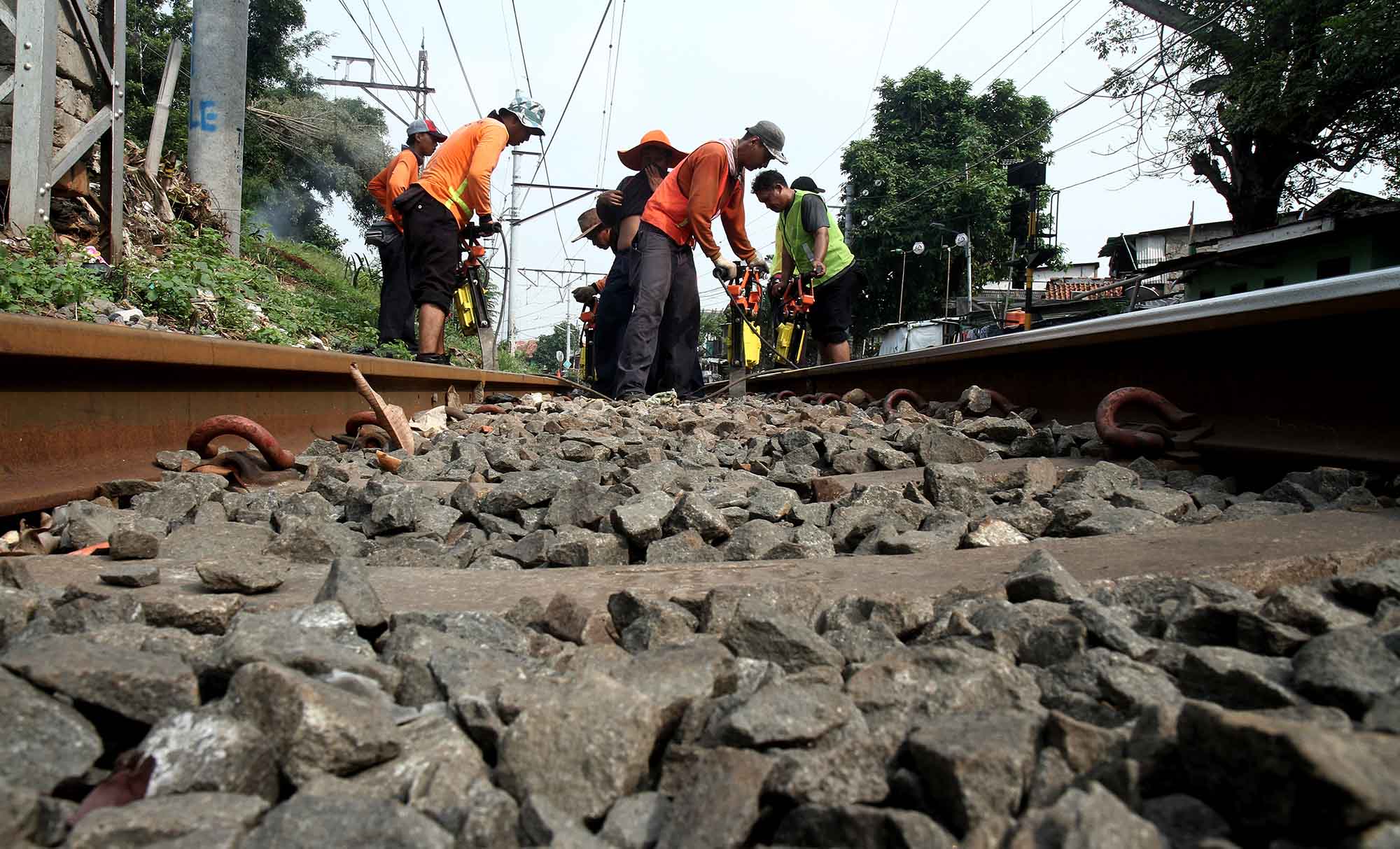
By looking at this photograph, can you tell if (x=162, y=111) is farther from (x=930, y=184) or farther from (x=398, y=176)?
(x=930, y=184)

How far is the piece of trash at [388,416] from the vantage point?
10.8 feet

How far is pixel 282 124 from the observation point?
79.7 feet

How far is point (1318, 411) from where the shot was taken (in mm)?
2463

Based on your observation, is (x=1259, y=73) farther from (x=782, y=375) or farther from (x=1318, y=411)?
(x=1318, y=411)

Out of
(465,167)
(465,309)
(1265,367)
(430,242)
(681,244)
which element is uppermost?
(465,167)

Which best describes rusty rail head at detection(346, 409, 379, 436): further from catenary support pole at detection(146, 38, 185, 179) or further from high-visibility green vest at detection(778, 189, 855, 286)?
catenary support pole at detection(146, 38, 185, 179)

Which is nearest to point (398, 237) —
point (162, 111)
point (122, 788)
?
point (162, 111)

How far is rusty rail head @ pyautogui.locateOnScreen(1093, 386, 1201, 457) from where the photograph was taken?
2.69 meters

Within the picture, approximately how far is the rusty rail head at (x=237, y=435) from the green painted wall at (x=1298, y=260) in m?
16.8

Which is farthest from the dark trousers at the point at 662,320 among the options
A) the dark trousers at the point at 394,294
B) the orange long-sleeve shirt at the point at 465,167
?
the dark trousers at the point at 394,294

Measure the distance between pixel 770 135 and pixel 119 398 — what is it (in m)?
5.46

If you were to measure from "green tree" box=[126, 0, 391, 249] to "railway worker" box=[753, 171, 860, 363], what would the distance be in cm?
1486

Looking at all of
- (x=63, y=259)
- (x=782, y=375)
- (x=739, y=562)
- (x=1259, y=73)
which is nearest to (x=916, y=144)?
(x=1259, y=73)

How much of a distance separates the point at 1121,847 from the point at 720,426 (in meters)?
3.39
